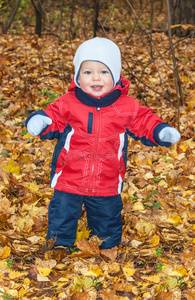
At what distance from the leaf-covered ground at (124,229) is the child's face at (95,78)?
3.66 feet

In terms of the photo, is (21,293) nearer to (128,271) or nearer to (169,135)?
(128,271)

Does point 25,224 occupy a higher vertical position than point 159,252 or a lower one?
higher

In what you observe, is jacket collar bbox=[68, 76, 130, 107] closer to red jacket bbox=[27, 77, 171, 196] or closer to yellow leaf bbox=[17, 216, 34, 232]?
red jacket bbox=[27, 77, 171, 196]

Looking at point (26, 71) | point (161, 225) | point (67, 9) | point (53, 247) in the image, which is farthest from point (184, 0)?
point (53, 247)

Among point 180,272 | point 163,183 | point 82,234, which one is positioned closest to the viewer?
point 180,272

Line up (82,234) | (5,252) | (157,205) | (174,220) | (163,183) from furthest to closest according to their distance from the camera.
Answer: (163,183) < (157,205) < (174,220) < (82,234) < (5,252)

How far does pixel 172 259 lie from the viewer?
2.55 metres

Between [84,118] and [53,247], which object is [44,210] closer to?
[53,247]

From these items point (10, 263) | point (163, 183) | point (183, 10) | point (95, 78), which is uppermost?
point (183, 10)

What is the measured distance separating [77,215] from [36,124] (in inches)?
32.9

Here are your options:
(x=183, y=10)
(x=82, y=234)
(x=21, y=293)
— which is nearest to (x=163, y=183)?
(x=82, y=234)

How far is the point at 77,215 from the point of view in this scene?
2.63 m

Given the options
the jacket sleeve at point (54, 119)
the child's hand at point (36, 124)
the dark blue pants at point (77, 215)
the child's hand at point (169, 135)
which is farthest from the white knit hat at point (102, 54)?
the dark blue pants at point (77, 215)

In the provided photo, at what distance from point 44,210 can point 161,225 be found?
1020 millimetres
